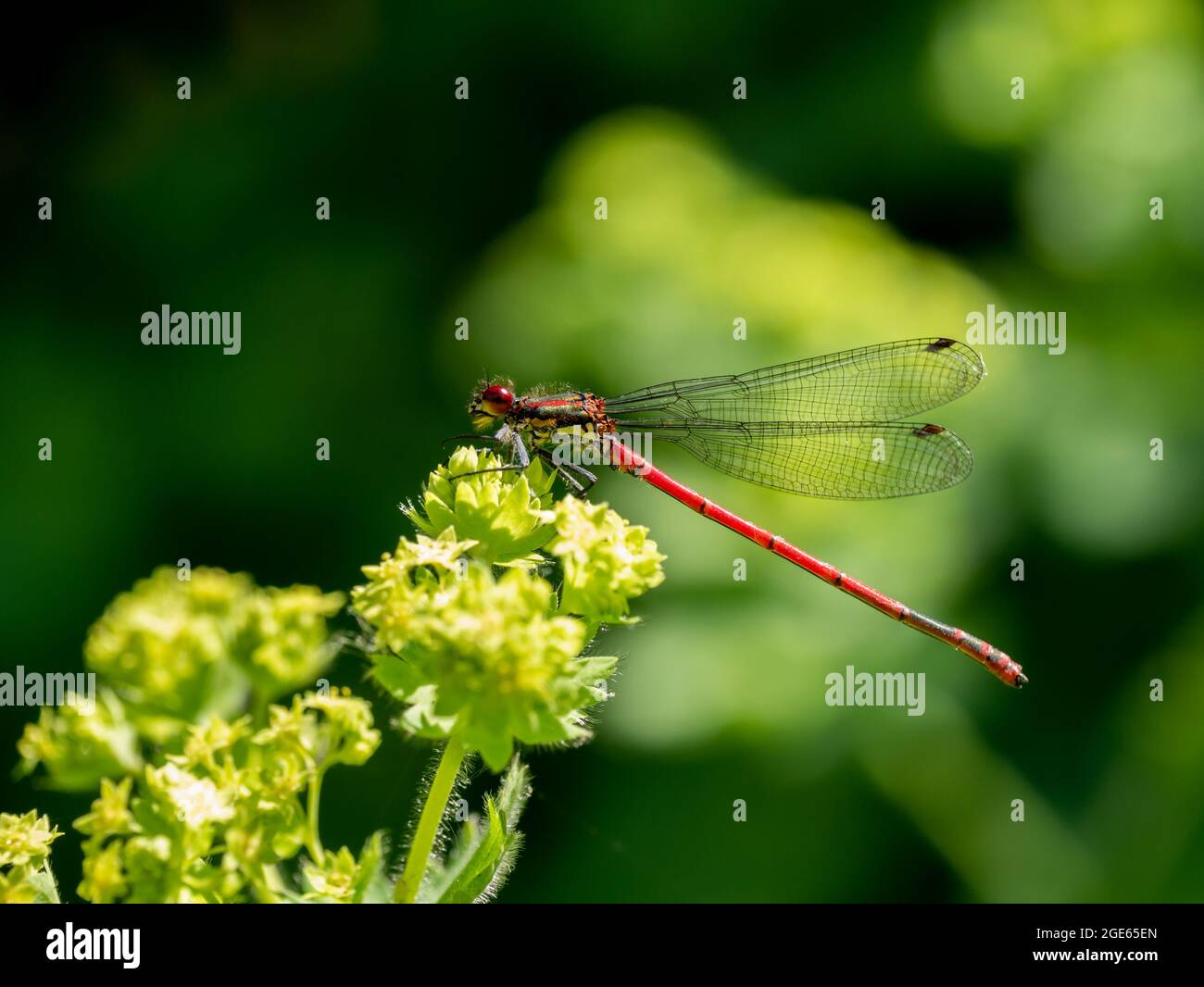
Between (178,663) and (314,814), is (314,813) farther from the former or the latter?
(178,663)

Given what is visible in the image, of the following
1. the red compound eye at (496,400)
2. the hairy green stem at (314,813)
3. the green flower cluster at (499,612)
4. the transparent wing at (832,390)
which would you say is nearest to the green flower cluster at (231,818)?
the hairy green stem at (314,813)

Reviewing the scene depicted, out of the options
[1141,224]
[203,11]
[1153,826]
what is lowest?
[1153,826]

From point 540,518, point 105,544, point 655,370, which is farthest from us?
point 105,544

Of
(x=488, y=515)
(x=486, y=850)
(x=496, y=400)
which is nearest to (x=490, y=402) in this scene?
(x=496, y=400)

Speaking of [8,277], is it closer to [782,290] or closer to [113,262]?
[113,262]

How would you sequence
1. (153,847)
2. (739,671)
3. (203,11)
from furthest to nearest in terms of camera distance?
(203,11) → (739,671) → (153,847)

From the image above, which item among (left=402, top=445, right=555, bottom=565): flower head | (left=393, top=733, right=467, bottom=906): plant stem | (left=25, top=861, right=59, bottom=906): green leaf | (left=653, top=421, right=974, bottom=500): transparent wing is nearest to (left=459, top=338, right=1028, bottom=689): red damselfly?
(left=653, top=421, right=974, bottom=500): transparent wing

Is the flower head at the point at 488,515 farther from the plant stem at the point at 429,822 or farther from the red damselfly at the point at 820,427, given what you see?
the red damselfly at the point at 820,427

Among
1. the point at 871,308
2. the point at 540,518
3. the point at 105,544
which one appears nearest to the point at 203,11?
the point at 105,544
